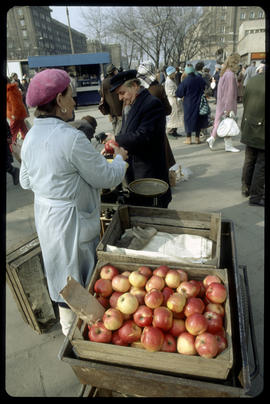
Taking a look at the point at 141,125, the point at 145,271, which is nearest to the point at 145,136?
the point at 141,125

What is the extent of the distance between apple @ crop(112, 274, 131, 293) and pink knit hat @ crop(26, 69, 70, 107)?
1.13m

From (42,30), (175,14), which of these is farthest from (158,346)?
(42,30)

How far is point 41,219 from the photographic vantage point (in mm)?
1778

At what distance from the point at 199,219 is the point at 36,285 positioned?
1520 millimetres

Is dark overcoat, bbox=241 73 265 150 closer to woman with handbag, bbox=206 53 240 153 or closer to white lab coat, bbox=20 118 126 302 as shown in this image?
woman with handbag, bbox=206 53 240 153

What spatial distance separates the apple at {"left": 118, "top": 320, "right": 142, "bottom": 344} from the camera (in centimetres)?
134

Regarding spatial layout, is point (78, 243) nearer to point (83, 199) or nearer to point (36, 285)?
point (83, 199)

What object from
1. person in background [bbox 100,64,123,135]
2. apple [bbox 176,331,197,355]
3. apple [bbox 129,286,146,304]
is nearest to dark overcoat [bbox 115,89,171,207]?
apple [bbox 129,286,146,304]

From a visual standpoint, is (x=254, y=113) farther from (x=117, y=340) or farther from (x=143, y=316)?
(x=117, y=340)

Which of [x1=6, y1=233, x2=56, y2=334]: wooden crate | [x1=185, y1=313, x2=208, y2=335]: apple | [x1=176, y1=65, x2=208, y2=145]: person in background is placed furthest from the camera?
[x1=176, y1=65, x2=208, y2=145]: person in background

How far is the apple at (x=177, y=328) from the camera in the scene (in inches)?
55.0

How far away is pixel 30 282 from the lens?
7.55 ft

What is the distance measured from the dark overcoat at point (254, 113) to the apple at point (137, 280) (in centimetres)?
324

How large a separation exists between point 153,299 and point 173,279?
176mm
